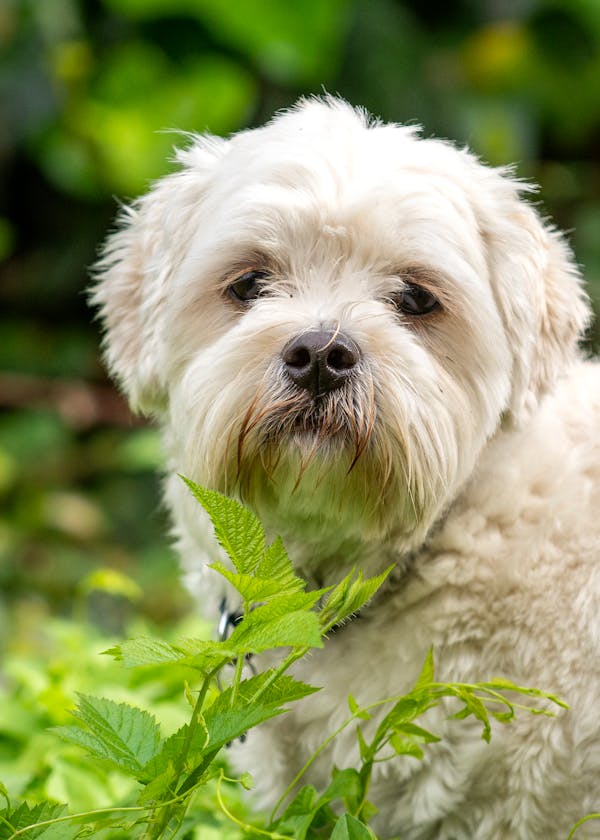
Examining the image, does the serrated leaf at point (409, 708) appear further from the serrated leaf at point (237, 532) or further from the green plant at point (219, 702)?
the serrated leaf at point (237, 532)

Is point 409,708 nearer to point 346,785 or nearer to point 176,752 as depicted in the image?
point 346,785

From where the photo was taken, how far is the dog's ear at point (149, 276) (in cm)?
270

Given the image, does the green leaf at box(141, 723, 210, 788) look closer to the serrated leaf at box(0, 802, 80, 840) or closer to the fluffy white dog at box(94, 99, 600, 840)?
the serrated leaf at box(0, 802, 80, 840)

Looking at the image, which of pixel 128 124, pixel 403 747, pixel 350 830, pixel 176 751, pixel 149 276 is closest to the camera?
pixel 176 751

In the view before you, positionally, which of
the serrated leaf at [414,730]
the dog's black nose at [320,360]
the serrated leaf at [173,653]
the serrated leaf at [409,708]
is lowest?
the serrated leaf at [414,730]

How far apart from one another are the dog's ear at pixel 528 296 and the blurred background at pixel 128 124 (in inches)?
131

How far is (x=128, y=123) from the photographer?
20.8 ft

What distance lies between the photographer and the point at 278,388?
2.21m

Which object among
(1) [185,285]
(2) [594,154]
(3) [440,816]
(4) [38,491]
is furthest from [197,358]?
(2) [594,154]

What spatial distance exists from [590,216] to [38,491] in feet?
12.6

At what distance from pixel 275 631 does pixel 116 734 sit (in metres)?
0.39

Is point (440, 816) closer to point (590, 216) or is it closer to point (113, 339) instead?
point (113, 339)

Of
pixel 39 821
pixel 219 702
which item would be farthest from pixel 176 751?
pixel 39 821

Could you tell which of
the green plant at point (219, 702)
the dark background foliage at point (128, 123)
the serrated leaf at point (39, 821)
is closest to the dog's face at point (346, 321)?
the green plant at point (219, 702)
